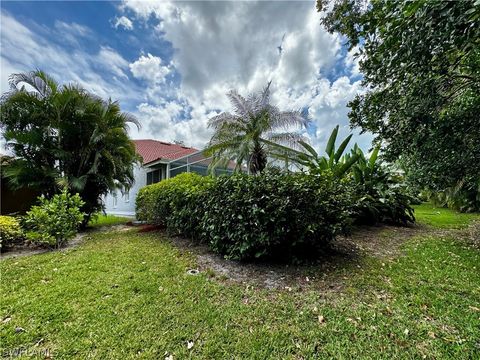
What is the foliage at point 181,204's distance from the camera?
19.0ft

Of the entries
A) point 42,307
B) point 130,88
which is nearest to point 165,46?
point 130,88

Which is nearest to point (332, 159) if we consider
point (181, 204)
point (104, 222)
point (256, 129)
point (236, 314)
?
point (256, 129)

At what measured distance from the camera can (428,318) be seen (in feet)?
8.69

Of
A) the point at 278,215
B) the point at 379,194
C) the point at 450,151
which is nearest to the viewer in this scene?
the point at 278,215

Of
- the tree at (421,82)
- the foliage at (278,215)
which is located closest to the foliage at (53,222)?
the foliage at (278,215)

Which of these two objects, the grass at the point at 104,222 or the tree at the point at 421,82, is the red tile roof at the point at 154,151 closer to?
the grass at the point at 104,222

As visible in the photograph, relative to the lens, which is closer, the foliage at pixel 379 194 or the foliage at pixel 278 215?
the foliage at pixel 278 215

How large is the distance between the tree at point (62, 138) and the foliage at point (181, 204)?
2428 mm

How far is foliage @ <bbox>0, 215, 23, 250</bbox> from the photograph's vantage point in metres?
5.92

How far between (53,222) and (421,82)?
8442 millimetres

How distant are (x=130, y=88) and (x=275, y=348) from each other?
38.9 ft

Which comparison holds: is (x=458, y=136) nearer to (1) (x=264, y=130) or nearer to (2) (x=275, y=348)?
(2) (x=275, y=348)

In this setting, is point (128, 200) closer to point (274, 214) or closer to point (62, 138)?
point (62, 138)

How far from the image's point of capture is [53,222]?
19.0ft
